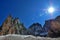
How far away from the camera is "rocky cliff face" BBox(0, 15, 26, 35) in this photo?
8312 millimetres

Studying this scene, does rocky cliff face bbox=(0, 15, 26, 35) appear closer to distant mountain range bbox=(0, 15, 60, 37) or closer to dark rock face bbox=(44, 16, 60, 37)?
distant mountain range bbox=(0, 15, 60, 37)

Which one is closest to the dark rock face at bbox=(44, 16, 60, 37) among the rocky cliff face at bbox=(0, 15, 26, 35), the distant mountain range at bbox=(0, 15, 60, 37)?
the distant mountain range at bbox=(0, 15, 60, 37)

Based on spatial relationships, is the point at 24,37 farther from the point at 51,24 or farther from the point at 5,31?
the point at 5,31

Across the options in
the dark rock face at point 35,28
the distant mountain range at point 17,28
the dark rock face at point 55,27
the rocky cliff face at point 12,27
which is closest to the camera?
the dark rock face at point 55,27

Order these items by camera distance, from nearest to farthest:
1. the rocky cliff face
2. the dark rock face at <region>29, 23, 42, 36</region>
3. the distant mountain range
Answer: the distant mountain range < the rocky cliff face < the dark rock face at <region>29, 23, 42, 36</region>

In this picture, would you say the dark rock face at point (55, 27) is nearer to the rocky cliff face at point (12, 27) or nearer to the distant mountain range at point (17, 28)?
the distant mountain range at point (17, 28)

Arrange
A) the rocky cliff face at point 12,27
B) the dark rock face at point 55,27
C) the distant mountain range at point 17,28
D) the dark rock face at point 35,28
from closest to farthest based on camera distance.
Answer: the dark rock face at point 55,27 < the distant mountain range at point 17,28 < the rocky cliff face at point 12,27 < the dark rock face at point 35,28

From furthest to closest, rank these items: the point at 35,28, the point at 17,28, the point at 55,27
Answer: the point at 35,28, the point at 17,28, the point at 55,27

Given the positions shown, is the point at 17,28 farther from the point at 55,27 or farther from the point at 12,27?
the point at 55,27

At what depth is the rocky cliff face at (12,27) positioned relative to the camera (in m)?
8.31

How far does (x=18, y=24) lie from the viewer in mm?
8852

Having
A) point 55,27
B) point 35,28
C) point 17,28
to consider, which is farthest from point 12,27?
point 55,27

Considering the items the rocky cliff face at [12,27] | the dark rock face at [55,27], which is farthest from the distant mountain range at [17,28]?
the dark rock face at [55,27]

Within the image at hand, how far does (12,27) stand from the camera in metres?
8.52
